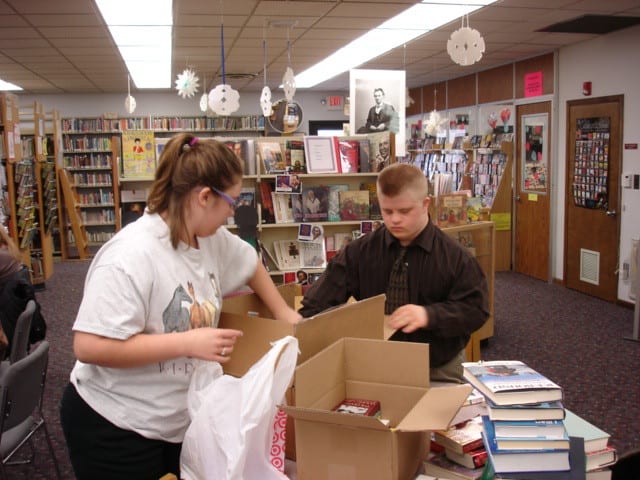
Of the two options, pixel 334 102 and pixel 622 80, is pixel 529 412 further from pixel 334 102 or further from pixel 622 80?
pixel 334 102

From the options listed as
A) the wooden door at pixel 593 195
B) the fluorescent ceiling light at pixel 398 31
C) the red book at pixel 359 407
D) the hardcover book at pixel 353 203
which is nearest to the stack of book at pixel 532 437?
the red book at pixel 359 407

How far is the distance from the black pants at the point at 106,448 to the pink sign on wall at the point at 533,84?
7697 millimetres

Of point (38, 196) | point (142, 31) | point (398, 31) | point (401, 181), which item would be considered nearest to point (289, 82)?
point (398, 31)

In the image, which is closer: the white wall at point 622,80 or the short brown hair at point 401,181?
the short brown hair at point 401,181

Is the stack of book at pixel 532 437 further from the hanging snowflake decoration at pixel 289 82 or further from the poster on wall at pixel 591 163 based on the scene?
the poster on wall at pixel 591 163

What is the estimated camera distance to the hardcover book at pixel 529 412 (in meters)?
1.50

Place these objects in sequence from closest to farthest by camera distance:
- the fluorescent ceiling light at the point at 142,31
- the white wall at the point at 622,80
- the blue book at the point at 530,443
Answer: the blue book at the point at 530,443 → the fluorescent ceiling light at the point at 142,31 → the white wall at the point at 622,80

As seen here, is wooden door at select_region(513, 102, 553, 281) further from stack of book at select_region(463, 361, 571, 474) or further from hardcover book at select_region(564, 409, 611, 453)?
stack of book at select_region(463, 361, 571, 474)

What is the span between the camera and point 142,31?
667 centimetres

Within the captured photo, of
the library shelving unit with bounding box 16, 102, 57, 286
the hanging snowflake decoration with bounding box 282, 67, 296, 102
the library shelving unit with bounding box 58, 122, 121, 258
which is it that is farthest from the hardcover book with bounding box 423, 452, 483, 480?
the library shelving unit with bounding box 58, 122, 121, 258

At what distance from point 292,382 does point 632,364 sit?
13.9ft

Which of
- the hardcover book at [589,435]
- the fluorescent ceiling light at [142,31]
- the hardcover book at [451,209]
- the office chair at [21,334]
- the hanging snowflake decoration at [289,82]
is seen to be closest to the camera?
the hardcover book at [589,435]

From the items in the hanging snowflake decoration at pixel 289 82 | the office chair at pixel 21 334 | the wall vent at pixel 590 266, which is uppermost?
the hanging snowflake decoration at pixel 289 82

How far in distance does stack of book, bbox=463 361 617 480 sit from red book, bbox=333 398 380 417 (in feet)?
0.88
